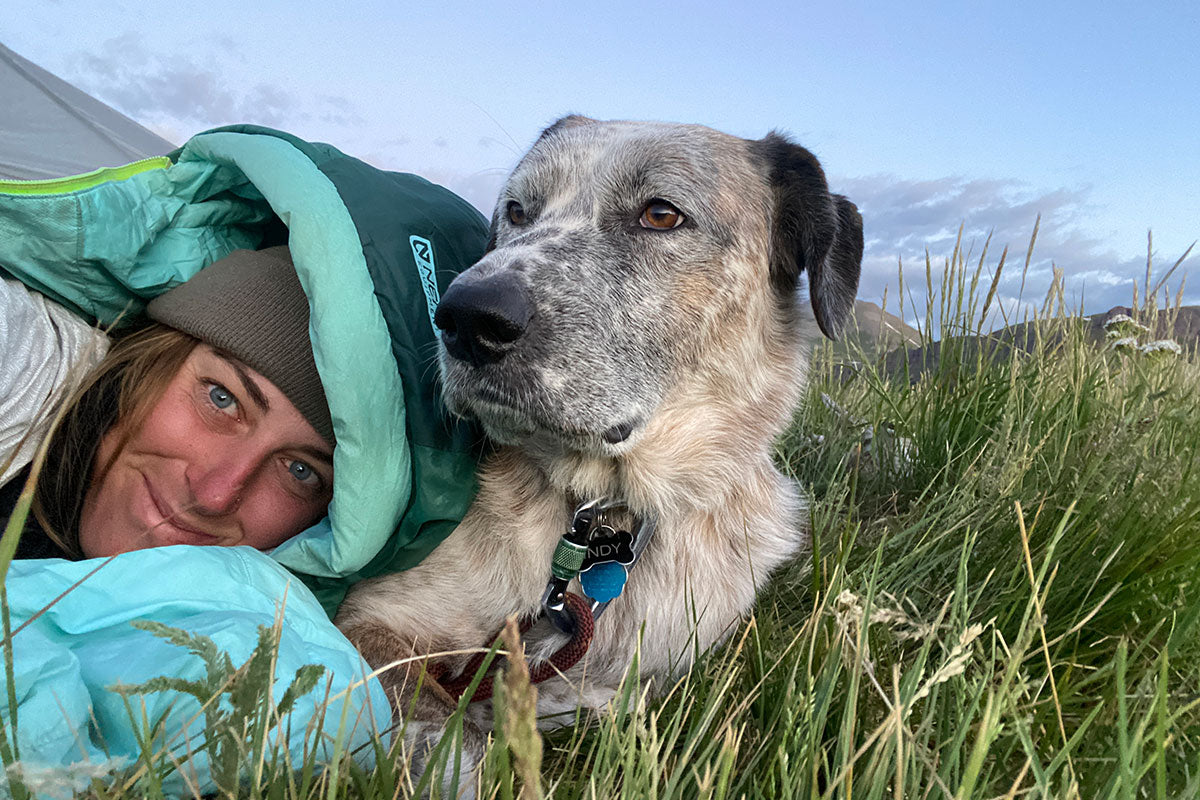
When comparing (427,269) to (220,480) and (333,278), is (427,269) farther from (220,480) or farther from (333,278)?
(220,480)

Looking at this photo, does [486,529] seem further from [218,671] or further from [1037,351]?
[1037,351]

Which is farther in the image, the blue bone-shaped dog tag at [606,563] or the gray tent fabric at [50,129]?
the gray tent fabric at [50,129]

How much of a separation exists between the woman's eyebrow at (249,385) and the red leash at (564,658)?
40.9 inches

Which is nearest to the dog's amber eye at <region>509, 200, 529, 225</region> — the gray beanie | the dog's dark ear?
the gray beanie

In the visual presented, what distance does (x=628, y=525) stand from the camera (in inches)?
98.9

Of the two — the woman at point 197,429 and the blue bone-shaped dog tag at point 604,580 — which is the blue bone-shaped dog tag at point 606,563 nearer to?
the blue bone-shaped dog tag at point 604,580

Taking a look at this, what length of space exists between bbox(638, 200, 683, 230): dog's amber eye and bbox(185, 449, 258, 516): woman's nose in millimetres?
1486

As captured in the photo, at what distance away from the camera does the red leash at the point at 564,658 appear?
2150mm

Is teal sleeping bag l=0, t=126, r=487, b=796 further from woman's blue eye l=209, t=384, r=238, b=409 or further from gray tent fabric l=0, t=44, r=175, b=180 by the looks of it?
gray tent fabric l=0, t=44, r=175, b=180

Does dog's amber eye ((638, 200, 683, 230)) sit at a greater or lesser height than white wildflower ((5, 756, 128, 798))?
greater

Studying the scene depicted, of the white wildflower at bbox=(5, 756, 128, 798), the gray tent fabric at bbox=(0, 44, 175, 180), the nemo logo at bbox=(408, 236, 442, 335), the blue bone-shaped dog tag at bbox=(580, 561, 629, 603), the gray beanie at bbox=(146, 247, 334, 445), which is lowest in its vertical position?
the blue bone-shaped dog tag at bbox=(580, 561, 629, 603)

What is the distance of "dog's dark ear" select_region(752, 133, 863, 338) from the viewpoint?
2672mm

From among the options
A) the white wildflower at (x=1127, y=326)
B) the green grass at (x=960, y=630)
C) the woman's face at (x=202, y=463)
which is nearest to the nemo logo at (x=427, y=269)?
the woman's face at (x=202, y=463)

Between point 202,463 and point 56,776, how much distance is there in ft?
5.69
